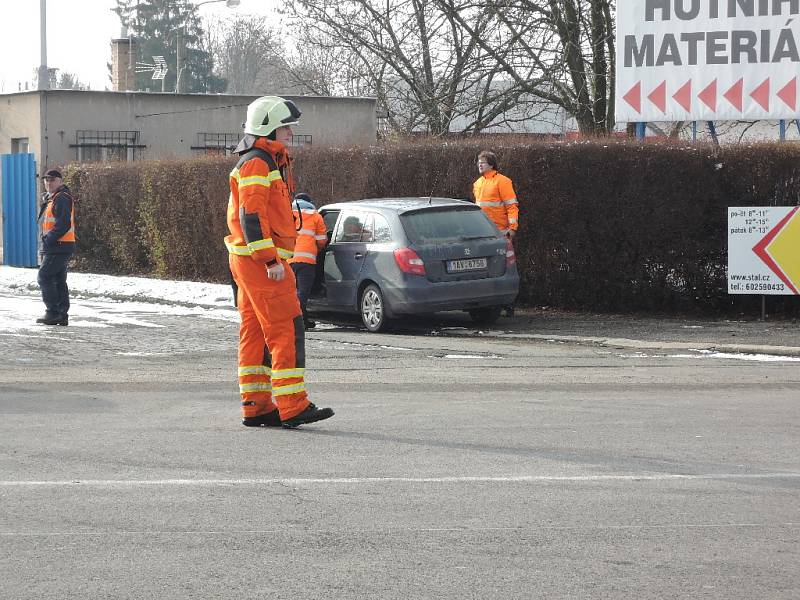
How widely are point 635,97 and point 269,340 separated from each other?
45.6 ft

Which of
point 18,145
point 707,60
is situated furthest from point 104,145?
point 707,60

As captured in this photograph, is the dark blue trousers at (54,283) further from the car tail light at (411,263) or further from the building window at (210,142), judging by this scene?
the building window at (210,142)

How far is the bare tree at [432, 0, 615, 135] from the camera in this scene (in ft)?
85.3

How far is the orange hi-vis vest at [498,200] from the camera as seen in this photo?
16.8 m

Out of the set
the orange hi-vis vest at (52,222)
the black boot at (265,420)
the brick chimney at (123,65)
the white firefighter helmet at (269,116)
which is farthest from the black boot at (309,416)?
the brick chimney at (123,65)

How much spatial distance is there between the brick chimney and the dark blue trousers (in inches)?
1062

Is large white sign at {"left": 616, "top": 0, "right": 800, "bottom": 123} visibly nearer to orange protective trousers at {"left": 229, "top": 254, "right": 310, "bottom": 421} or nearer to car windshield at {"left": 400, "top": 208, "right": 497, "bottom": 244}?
car windshield at {"left": 400, "top": 208, "right": 497, "bottom": 244}

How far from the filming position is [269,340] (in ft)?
28.7

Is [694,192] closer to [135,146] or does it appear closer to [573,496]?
[573,496]

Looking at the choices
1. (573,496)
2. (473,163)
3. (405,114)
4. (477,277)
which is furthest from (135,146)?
(573,496)

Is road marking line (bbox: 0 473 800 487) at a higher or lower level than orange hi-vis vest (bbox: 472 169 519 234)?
lower

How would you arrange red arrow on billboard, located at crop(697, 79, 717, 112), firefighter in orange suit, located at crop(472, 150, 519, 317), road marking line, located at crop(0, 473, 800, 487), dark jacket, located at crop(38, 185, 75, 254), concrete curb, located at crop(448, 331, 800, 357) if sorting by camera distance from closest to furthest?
road marking line, located at crop(0, 473, 800, 487) → concrete curb, located at crop(448, 331, 800, 357) → dark jacket, located at crop(38, 185, 75, 254) → firefighter in orange suit, located at crop(472, 150, 519, 317) → red arrow on billboard, located at crop(697, 79, 717, 112)

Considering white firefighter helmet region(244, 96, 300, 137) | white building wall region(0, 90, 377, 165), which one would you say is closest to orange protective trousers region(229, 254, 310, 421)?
white firefighter helmet region(244, 96, 300, 137)

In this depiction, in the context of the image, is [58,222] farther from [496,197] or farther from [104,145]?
[104,145]
